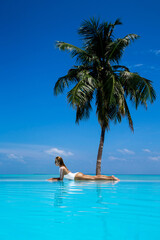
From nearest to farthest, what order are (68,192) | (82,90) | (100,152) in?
(68,192) → (82,90) → (100,152)

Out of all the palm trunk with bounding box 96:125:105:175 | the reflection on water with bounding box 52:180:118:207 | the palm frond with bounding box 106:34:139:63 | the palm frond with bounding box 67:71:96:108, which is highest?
the palm frond with bounding box 106:34:139:63

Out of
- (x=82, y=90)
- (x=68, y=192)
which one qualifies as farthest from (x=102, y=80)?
(x=68, y=192)

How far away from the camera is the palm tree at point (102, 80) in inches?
687

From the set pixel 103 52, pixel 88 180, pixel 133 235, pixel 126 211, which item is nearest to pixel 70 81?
pixel 103 52

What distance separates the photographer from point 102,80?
18.7m

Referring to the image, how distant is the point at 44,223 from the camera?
3.14 m

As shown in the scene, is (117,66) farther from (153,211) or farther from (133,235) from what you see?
(133,235)

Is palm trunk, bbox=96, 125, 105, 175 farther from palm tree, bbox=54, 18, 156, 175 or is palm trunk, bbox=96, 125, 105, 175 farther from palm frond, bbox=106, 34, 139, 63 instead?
palm frond, bbox=106, 34, 139, 63

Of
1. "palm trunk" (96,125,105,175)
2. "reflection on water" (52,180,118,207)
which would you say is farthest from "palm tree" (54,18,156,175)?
"reflection on water" (52,180,118,207)

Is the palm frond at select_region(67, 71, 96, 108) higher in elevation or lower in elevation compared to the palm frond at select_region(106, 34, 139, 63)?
lower

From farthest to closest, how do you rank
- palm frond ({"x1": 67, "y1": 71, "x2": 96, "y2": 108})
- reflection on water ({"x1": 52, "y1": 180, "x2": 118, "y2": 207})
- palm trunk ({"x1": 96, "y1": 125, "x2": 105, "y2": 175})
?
palm trunk ({"x1": 96, "y1": 125, "x2": 105, "y2": 175}) < palm frond ({"x1": 67, "y1": 71, "x2": 96, "y2": 108}) < reflection on water ({"x1": 52, "y1": 180, "x2": 118, "y2": 207})

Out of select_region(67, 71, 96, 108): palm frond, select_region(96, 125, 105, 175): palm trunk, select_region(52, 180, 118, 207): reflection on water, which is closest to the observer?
select_region(52, 180, 118, 207): reflection on water

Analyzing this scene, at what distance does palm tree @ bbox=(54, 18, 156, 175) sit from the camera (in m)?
17.5

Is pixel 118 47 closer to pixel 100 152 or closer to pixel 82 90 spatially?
pixel 82 90
